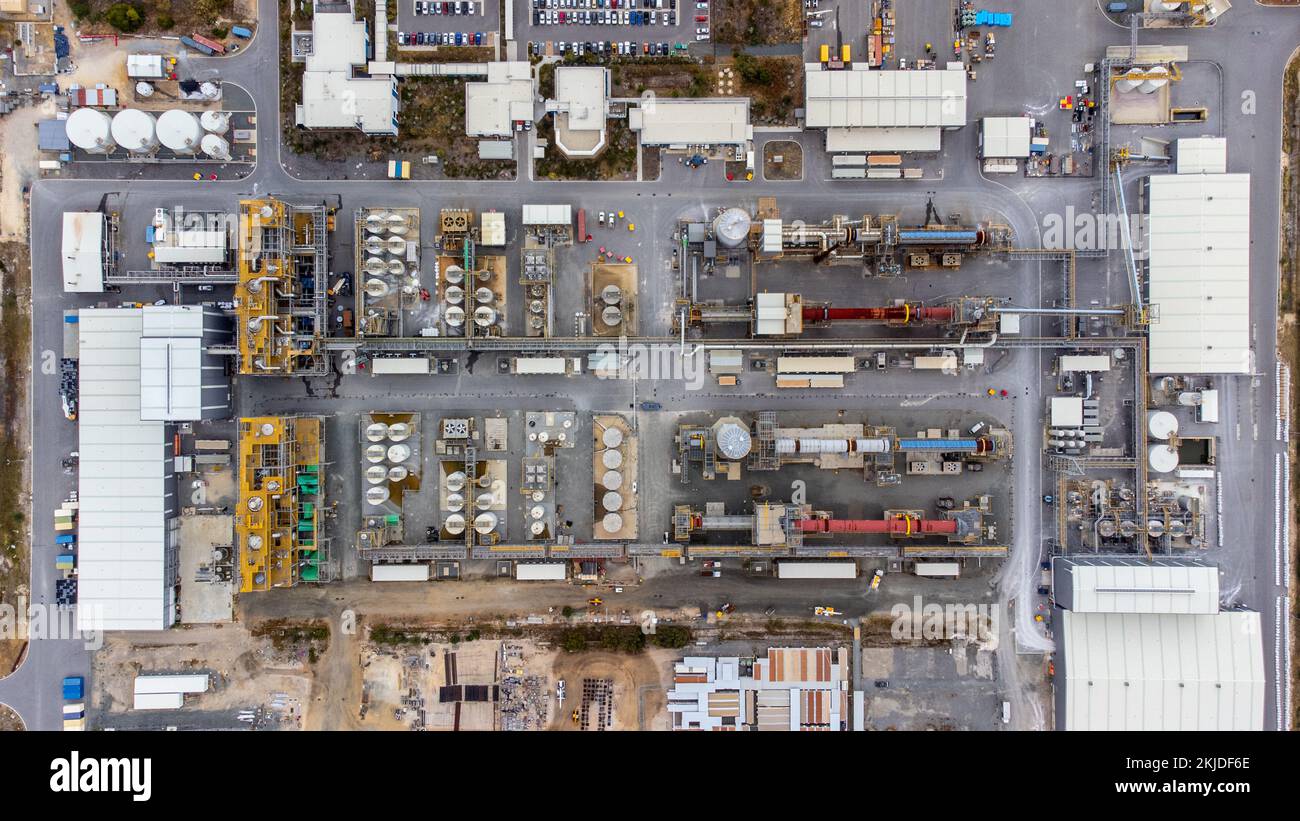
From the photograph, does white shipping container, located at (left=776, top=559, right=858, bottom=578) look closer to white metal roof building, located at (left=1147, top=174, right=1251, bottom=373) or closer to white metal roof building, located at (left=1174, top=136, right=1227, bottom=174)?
white metal roof building, located at (left=1147, top=174, right=1251, bottom=373)

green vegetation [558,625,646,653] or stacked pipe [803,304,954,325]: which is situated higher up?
stacked pipe [803,304,954,325]

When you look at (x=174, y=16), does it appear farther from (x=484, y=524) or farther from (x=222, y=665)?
(x=222, y=665)

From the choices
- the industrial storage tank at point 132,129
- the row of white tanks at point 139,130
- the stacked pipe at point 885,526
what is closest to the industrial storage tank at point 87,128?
the row of white tanks at point 139,130

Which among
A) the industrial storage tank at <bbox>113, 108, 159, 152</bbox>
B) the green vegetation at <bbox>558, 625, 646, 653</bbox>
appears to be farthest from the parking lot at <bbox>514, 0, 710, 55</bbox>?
the green vegetation at <bbox>558, 625, 646, 653</bbox>

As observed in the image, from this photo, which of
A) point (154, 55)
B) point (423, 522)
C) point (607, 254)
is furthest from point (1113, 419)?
point (154, 55)

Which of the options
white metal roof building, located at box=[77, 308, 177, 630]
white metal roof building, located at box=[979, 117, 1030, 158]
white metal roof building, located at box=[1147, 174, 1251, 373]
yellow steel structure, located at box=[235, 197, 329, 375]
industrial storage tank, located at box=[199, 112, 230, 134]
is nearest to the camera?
yellow steel structure, located at box=[235, 197, 329, 375]

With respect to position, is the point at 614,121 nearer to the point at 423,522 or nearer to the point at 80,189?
the point at 423,522

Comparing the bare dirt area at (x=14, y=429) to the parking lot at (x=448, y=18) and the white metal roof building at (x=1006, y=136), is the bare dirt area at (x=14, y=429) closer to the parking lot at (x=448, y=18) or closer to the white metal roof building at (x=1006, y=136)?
the parking lot at (x=448, y=18)
